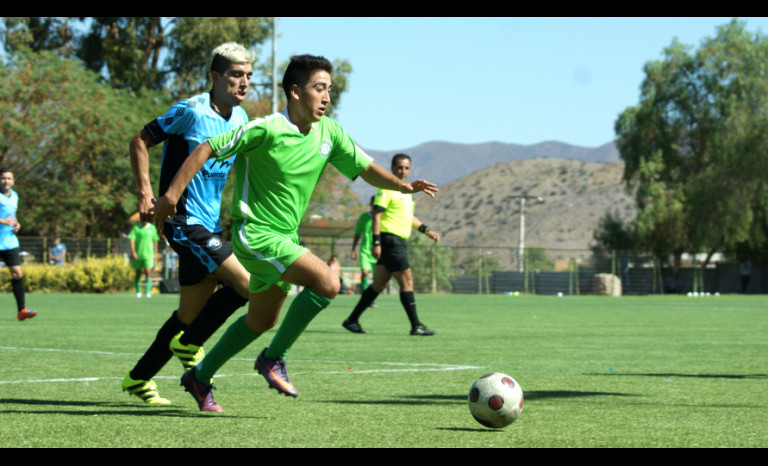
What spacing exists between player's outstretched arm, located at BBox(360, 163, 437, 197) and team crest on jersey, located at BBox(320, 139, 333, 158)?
303 millimetres

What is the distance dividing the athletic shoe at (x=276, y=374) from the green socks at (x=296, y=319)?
0.03m

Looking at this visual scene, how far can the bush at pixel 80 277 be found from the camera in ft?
116

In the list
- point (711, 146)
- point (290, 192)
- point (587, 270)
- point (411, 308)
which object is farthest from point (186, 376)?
point (711, 146)

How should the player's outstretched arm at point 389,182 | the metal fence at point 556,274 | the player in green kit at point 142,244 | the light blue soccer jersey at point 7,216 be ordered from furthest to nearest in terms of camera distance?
the metal fence at point 556,274
the player in green kit at point 142,244
the light blue soccer jersey at point 7,216
the player's outstretched arm at point 389,182

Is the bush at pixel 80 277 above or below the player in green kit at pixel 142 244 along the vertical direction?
below

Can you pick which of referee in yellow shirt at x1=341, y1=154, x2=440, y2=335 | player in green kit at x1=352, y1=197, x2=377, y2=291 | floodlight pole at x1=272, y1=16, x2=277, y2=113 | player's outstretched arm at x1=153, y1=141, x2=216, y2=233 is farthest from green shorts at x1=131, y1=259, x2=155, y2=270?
player's outstretched arm at x1=153, y1=141, x2=216, y2=233

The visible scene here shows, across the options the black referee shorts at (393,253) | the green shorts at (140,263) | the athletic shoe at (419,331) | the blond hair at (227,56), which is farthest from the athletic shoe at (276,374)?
the green shorts at (140,263)

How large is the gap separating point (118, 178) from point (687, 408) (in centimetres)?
3893

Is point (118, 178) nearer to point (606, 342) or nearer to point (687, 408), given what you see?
point (606, 342)

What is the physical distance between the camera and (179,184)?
5168mm

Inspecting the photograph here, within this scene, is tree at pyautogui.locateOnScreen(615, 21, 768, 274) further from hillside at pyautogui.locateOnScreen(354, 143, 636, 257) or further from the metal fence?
hillside at pyautogui.locateOnScreen(354, 143, 636, 257)

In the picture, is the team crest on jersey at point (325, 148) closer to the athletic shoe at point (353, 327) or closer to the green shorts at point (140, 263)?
the athletic shoe at point (353, 327)

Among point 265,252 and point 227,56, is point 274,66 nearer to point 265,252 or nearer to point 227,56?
point 227,56
